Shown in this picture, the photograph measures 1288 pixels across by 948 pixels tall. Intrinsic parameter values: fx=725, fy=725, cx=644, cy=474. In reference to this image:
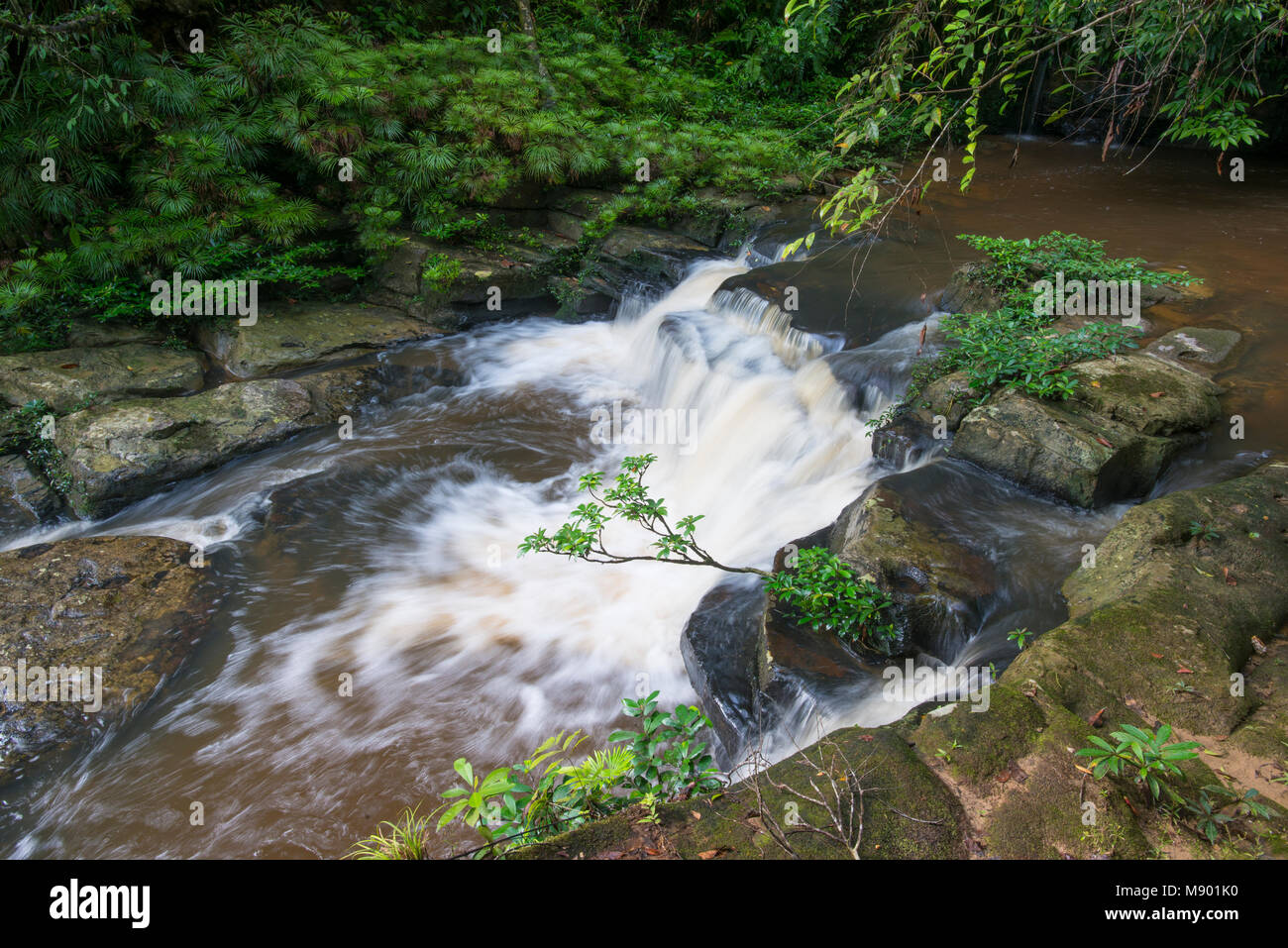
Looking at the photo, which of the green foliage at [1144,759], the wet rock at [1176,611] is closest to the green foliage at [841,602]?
the wet rock at [1176,611]

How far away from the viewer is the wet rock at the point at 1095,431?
202 inches

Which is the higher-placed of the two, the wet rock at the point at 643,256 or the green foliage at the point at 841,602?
the wet rock at the point at 643,256

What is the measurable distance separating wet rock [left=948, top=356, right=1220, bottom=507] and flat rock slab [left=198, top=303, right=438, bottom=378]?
22.9ft

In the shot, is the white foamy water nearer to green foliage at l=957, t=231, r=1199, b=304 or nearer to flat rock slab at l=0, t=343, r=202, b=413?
flat rock slab at l=0, t=343, r=202, b=413

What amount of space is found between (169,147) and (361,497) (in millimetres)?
5894

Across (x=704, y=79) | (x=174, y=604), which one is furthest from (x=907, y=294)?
(x=704, y=79)

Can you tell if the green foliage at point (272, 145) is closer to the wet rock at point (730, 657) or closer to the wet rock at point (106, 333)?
the wet rock at point (106, 333)

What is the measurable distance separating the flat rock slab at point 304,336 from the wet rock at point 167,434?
0.56 m

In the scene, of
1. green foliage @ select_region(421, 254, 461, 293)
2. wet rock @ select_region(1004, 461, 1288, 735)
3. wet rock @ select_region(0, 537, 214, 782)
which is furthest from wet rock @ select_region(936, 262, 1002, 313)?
wet rock @ select_region(0, 537, 214, 782)

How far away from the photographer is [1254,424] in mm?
5695

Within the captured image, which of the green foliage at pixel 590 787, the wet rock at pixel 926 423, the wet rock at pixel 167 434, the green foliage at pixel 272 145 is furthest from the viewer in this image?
the green foliage at pixel 272 145

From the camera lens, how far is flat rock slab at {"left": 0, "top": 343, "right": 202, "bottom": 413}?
7340mm

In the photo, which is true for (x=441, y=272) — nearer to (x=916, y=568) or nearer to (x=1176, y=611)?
(x=916, y=568)

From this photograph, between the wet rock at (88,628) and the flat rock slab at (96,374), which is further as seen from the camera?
the flat rock slab at (96,374)
